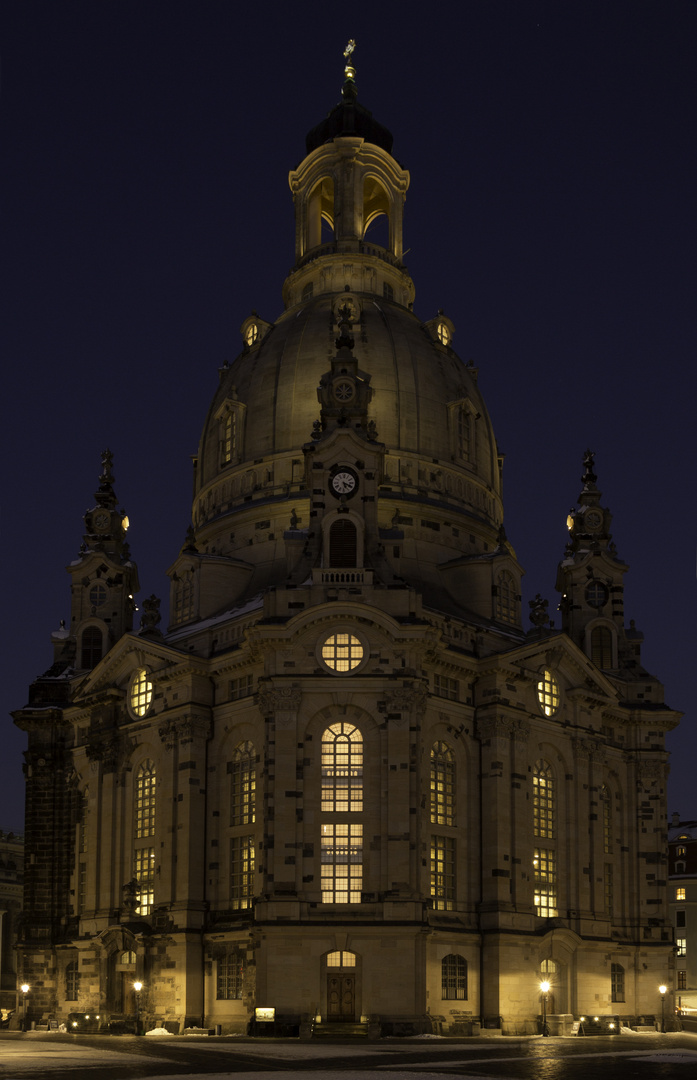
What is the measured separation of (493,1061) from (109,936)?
121ft

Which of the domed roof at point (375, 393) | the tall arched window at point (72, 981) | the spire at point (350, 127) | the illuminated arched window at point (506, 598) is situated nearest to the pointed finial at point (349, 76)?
the spire at point (350, 127)

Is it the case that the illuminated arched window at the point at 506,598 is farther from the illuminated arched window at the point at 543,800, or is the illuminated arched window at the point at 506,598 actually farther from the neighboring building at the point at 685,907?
the neighboring building at the point at 685,907

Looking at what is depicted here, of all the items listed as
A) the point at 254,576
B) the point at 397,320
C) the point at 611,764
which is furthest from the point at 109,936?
the point at 397,320

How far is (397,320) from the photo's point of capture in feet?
342

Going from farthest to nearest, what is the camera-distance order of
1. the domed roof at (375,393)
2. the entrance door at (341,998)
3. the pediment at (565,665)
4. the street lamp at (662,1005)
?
the domed roof at (375,393), the street lamp at (662,1005), the pediment at (565,665), the entrance door at (341,998)

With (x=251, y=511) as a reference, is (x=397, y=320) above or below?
above

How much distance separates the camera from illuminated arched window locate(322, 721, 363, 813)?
259 ft

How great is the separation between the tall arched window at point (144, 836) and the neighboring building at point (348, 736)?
8.5 inches

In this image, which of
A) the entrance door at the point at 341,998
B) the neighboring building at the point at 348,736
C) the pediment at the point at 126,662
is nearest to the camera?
the entrance door at the point at 341,998

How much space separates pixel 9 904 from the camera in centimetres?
13688

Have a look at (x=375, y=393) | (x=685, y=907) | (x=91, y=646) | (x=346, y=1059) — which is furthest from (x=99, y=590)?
(x=685, y=907)

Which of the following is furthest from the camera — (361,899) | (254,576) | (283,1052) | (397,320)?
(397,320)

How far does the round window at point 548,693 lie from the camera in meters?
90.1

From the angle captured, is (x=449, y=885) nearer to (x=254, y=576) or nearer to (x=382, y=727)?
(x=382, y=727)
